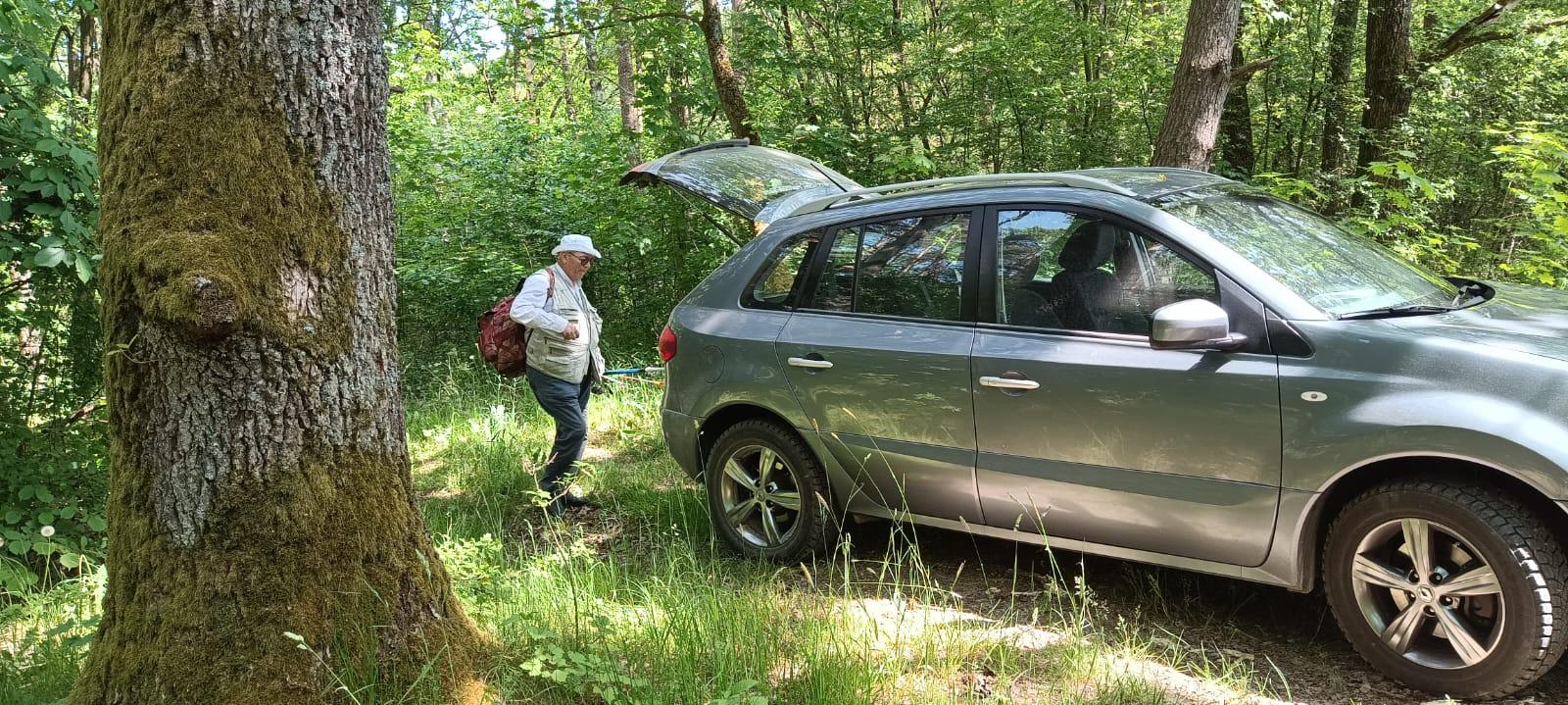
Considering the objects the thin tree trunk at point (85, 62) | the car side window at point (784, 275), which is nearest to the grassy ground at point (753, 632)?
the car side window at point (784, 275)

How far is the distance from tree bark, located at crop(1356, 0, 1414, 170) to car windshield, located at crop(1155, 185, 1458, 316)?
739 centimetres

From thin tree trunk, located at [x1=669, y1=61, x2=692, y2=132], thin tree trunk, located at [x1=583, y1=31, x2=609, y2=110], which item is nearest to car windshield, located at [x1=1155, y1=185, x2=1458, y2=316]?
thin tree trunk, located at [x1=669, y1=61, x2=692, y2=132]

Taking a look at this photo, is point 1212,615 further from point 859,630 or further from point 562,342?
point 562,342

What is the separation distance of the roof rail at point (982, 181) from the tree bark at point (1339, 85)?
330 inches

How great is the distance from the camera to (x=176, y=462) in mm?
2727

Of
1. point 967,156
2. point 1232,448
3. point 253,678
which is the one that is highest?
point 967,156

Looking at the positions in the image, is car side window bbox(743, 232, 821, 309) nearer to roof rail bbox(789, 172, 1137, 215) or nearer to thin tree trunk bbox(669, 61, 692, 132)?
roof rail bbox(789, 172, 1137, 215)

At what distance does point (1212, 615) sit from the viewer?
381 centimetres

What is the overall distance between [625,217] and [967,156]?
4.06m

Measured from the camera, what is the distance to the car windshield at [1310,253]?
345 centimetres

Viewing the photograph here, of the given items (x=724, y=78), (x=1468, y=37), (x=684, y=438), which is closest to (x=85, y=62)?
(x=724, y=78)

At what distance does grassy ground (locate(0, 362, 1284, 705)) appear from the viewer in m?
2.98

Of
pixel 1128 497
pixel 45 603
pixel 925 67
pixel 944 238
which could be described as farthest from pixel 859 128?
pixel 45 603

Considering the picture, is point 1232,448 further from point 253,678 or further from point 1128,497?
point 253,678
